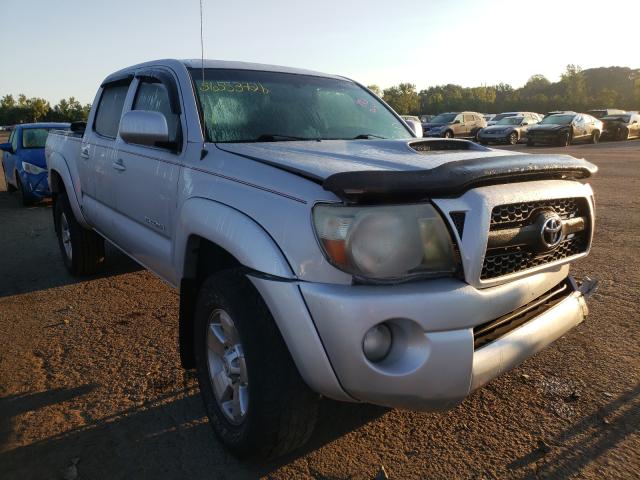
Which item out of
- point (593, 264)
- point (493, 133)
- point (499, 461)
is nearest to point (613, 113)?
point (493, 133)

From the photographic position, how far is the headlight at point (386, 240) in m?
1.91

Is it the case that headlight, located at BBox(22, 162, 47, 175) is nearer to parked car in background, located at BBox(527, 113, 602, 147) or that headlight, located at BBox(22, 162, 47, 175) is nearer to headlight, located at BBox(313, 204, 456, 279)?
headlight, located at BBox(313, 204, 456, 279)

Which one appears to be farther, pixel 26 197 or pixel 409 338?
pixel 26 197

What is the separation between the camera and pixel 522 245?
7.06ft

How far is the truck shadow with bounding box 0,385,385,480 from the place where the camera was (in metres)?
2.29

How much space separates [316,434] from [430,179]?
1388 mm

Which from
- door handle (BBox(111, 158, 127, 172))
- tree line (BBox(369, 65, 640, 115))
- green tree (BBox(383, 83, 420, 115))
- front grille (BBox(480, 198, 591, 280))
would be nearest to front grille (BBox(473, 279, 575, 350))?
front grille (BBox(480, 198, 591, 280))

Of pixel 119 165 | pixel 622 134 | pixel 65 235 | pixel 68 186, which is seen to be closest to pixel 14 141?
pixel 65 235

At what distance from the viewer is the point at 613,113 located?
100 feet

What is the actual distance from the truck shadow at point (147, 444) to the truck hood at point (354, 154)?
1190mm

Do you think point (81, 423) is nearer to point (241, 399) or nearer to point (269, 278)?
point (241, 399)

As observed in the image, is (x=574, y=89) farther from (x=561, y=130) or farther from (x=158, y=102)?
(x=158, y=102)

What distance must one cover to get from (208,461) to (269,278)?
0.96 meters

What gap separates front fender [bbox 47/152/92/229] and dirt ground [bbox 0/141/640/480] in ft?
3.22
